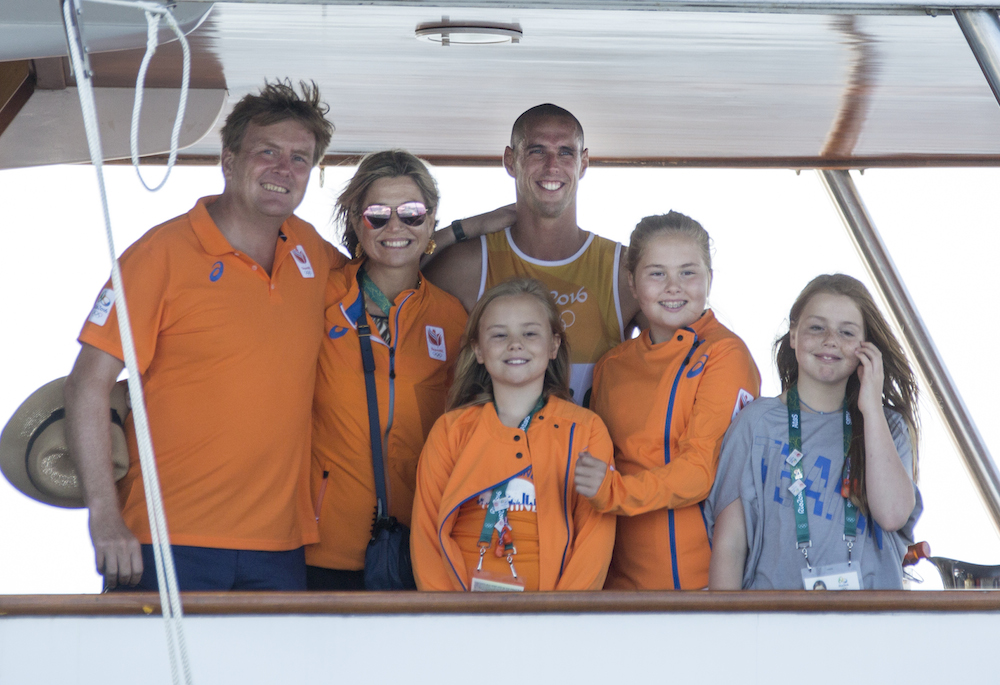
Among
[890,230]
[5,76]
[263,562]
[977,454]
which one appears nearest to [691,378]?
[263,562]

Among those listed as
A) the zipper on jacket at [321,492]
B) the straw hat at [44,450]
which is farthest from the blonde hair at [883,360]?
the straw hat at [44,450]

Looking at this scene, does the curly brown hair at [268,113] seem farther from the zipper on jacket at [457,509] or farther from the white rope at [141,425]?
the zipper on jacket at [457,509]

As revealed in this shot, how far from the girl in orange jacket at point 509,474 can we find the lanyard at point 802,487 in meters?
0.36

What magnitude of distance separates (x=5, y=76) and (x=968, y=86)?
2540 mm

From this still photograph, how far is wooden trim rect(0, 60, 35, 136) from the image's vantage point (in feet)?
8.04

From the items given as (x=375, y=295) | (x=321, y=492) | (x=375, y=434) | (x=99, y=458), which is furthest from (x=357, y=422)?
(x=99, y=458)

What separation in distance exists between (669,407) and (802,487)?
1.01 ft

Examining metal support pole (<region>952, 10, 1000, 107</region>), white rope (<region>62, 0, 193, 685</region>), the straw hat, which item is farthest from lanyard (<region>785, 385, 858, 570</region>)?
the straw hat

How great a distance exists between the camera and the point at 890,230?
167 inches

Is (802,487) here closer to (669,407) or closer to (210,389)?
(669,407)

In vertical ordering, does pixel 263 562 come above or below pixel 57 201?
below

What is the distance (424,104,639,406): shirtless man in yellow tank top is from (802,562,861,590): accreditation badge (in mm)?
691

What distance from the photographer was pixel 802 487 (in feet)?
6.60

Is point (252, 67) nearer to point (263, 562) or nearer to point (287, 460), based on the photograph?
point (287, 460)
